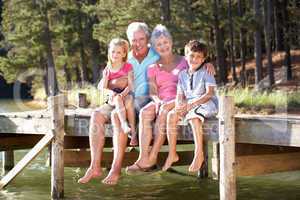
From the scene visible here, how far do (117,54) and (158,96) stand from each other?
75 centimetres

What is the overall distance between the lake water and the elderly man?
201 centimetres

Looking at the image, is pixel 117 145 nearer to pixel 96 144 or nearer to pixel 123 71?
pixel 96 144

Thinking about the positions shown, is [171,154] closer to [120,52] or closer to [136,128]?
[136,128]

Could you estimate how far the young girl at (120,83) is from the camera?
800cm

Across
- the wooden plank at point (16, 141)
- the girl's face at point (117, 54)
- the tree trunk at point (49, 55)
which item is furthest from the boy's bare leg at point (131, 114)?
the tree trunk at point (49, 55)

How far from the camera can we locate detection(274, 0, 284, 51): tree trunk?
117ft

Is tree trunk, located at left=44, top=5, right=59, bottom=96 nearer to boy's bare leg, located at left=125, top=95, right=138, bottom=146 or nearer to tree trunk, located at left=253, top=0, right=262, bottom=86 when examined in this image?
tree trunk, located at left=253, top=0, right=262, bottom=86

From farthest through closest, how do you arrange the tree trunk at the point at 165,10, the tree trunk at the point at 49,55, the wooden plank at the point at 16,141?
the tree trunk at the point at 49,55 → the tree trunk at the point at 165,10 → the wooden plank at the point at 16,141

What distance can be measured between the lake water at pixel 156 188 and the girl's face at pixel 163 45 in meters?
2.98

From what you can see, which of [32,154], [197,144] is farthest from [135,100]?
[32,154]

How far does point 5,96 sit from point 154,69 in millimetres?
55449

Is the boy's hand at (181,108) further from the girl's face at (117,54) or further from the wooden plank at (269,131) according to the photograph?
the girl's face at (117,54)

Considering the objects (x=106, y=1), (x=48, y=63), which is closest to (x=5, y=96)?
(x=48, y=63)

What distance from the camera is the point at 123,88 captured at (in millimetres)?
8180
